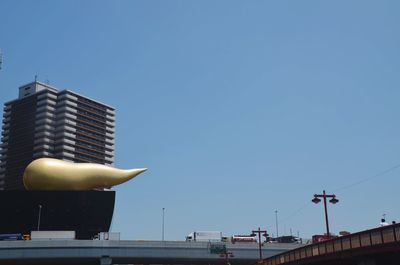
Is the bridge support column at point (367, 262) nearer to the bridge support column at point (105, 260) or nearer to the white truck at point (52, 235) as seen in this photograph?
the bridge support column at point (105, 260)

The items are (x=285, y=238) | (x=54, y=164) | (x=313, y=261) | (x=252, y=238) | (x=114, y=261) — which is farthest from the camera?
(x=285, y=238)

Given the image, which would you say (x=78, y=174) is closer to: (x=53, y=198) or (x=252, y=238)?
(x=53, y=198)

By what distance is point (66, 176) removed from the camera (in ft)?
311

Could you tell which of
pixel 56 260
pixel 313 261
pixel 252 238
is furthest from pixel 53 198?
pixel 313 261

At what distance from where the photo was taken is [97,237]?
316ft

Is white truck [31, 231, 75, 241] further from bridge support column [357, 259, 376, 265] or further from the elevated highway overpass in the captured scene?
bridge support column [357, 259, 376, 265]

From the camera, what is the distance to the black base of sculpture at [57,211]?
310 feet

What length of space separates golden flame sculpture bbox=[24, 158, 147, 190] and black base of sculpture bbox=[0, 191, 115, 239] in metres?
1.22

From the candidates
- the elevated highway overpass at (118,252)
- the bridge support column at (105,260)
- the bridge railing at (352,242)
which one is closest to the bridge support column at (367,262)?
the bridge railing at (352,242)

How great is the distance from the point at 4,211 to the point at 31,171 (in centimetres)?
868

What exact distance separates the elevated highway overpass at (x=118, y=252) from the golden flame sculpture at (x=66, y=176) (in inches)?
529

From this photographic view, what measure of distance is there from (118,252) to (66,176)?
1833 cm

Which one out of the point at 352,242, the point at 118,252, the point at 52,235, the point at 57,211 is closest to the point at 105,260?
the point at 118,252

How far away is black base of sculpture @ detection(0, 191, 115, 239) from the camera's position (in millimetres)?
94500
